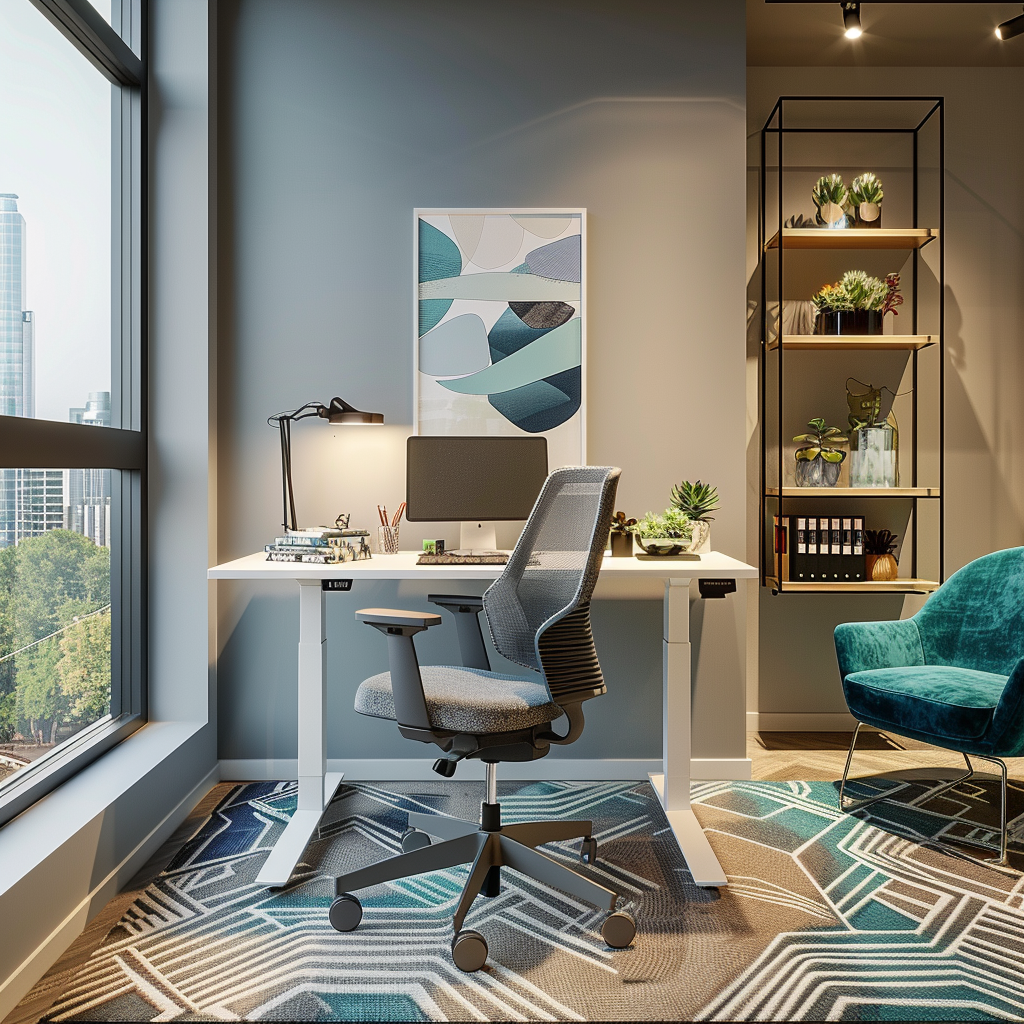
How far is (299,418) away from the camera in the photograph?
9.51 ft

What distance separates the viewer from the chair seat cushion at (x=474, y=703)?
186 cm

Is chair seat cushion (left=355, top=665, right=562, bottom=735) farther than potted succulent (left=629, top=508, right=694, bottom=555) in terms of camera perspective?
No

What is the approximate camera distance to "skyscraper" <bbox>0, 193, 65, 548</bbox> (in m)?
1.99

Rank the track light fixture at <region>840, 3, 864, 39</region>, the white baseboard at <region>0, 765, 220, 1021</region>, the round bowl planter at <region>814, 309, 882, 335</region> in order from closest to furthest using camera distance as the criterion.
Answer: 1. the white baseboard at <region>0, 765, 220, 1021</region>
2. the track light fixture at <region>840, 3, 864, 39</region>
3. the round bowl planter at <region>814, 309, 882, 335</region>

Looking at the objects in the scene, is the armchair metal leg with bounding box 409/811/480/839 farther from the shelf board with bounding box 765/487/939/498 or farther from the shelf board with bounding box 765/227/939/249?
the shelf board with bounding box 765/227/939/249

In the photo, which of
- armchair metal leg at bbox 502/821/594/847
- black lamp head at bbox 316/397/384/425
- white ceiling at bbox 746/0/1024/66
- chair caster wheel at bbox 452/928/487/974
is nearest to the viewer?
chair caster wheel at bbox 452/928/487/974

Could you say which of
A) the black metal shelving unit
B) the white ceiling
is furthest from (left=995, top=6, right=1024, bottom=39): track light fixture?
the black metal shelving unit

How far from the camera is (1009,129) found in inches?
142

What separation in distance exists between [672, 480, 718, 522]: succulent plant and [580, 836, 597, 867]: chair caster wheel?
3.74 feet

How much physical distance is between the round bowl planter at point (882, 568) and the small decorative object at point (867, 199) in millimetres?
1418

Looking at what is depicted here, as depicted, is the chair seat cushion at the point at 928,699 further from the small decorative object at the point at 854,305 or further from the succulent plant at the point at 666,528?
the small decorative object at the point at 854,305

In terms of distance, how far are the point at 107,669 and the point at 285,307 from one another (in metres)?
1.45

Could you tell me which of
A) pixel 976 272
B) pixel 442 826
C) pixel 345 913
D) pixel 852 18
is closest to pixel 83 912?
pixel 345 913

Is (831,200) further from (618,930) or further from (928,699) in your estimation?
(618,930)
